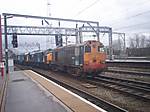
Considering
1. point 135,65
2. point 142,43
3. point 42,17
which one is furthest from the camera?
point 142,43

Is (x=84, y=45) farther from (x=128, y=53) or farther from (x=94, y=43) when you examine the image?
(x=128, y=53)

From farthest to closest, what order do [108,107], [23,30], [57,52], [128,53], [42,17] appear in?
[128,53]
[23,30]
[42,17]
[57,52]
[108,107]

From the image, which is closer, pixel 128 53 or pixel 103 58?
pixel 103 58

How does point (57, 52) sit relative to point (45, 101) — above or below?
above

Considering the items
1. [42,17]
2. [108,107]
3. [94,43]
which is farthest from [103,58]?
[42,17]

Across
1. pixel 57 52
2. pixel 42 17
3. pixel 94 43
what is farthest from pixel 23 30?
pixel 94 43

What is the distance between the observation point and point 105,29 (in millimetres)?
58938

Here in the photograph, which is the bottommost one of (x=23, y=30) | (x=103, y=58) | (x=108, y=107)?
(x=108, y=107)

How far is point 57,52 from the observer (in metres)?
34.0

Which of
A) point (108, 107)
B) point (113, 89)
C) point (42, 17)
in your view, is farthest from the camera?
point (42, 17)

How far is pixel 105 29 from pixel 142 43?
198ft

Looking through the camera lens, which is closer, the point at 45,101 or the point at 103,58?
the point at 45,101

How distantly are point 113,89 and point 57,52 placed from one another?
17746mm

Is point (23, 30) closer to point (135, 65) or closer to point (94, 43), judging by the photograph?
point (135, 65)
